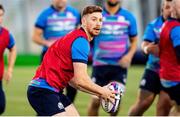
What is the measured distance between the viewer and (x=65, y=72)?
8.26 meters

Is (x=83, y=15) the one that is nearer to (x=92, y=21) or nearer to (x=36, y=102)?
(x=92, y=21)

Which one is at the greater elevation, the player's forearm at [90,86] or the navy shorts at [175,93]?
the player's forearm at [90,86]

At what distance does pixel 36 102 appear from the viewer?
8297 mm

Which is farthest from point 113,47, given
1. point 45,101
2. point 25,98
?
point 25,98

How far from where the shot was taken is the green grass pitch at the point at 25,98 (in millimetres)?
14387

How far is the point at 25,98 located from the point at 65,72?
890 centimetres

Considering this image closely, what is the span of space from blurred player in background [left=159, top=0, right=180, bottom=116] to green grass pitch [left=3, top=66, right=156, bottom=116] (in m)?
3.96

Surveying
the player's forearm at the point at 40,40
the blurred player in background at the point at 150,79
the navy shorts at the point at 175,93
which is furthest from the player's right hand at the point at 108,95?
the player's forearm at the point at 40,40

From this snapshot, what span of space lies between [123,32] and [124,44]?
21 cm

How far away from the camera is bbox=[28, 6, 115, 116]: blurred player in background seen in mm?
8004

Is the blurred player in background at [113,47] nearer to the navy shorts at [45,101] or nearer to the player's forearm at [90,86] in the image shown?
the navy shorts at [45,101]

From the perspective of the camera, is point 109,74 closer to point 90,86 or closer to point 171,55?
point 171,55

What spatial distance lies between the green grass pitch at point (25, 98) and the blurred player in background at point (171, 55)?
13.0ft

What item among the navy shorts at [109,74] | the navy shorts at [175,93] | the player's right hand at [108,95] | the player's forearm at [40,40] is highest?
the player's right hand at [108,95]
